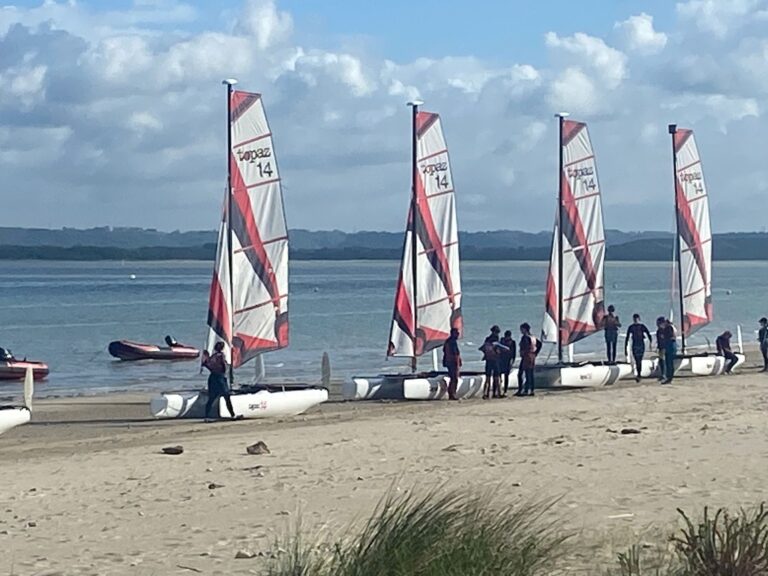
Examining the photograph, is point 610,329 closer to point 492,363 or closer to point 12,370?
point 492,363

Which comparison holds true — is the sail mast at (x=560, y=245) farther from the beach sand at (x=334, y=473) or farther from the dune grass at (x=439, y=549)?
the dune grass at (x=439, y=549)

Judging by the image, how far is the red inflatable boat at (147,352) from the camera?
35.9 metres

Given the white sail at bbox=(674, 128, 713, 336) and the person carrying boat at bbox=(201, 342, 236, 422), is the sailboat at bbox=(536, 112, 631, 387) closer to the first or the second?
the white sail at bbox=(674, 128, 713, 336)

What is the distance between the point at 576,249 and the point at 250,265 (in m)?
8.12

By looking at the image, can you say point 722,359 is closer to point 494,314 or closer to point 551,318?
point 551,318

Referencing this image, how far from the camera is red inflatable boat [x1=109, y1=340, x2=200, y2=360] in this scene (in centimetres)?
3594

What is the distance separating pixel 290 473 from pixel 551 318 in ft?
43.8

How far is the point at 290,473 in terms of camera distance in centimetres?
1230

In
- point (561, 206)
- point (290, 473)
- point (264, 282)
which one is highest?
point (561, 206)

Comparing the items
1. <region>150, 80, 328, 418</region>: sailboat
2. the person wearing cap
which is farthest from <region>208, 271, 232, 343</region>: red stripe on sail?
the person wearing cap

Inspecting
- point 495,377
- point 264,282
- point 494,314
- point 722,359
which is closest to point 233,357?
point 264,282

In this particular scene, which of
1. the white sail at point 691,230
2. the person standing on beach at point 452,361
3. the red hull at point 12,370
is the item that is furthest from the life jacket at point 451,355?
the red hull at point 12,370

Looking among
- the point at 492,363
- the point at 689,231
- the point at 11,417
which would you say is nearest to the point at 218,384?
the point at 11,417

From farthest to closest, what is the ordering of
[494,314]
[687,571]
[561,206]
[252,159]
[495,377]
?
1. [494,314]
2. [561,206]
3. [495,377]
4. [252,159]
5. [687,571]
